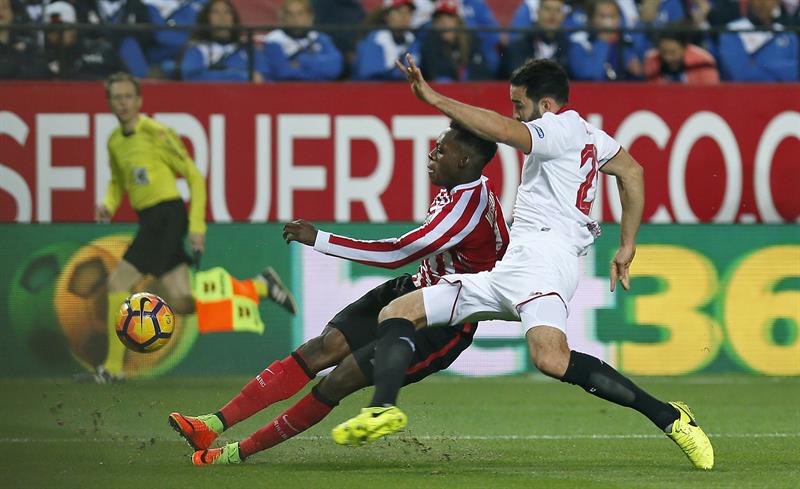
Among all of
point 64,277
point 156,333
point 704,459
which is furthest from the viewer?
point 64,277

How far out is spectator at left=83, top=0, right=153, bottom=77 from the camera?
12.5 meters

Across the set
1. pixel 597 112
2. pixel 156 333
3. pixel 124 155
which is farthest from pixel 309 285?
pixel 156 333

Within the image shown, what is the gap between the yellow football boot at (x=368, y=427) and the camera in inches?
247

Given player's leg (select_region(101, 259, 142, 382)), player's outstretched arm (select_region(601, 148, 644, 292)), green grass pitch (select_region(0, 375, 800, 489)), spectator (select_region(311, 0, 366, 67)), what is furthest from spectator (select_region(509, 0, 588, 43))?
player's outstretched arm (select_region(601, 148, 644, 292))

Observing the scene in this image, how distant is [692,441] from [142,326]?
3.21m

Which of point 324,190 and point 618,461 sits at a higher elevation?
point 324,190

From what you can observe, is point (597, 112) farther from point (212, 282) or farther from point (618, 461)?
point (618, 461)

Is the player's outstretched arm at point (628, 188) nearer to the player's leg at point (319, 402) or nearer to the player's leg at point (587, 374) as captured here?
the player's leg at point (587, 374)

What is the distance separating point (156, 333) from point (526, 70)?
107 inches

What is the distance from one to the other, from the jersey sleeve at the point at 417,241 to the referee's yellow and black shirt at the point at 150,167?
5.20 m

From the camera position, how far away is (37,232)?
1223 centimetres

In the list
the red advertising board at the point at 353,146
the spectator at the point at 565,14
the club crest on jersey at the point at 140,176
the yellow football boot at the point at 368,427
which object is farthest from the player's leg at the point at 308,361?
the spectator at the point at 565,14

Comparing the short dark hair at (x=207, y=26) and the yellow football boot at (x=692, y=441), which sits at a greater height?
the short dark hair at (x=207, y=26)

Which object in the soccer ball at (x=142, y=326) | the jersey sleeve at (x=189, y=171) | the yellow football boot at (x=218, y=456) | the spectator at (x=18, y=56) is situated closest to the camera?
the yellow football boot at (x=218, y=456)
